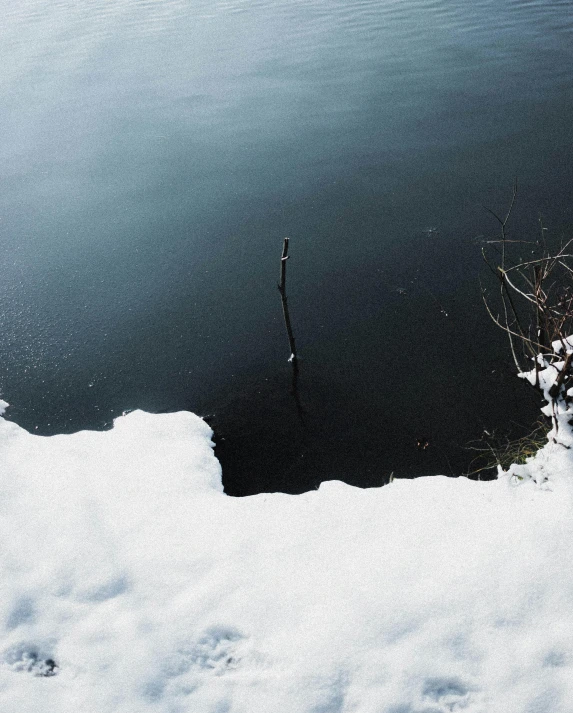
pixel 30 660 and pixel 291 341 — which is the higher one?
pixel 291 341

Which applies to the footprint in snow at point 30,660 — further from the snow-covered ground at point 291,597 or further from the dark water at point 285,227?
the dark water at point 285,227

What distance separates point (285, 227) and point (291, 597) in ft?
17.7

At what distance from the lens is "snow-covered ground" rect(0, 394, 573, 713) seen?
9.64ft

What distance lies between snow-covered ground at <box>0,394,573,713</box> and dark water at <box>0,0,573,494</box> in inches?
43.5

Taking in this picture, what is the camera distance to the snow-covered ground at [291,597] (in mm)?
2939

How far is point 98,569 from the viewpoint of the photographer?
3.67 meters

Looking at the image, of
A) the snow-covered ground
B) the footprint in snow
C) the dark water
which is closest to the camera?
the snow-covered ground

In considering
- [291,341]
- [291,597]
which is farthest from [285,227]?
[291,597]

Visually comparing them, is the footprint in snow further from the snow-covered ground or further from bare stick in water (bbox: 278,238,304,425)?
bare stick in water (bbox: 278,238,304,425)

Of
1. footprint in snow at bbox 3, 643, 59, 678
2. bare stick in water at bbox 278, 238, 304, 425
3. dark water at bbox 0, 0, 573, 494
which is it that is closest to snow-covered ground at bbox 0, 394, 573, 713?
footprint in snow at bbox 3, 643, 59, 678

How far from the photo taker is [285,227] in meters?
7.84

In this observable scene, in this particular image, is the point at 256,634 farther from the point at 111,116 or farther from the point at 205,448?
the point at 111,116

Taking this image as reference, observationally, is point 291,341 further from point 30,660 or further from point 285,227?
point 30,660

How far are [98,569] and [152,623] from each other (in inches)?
22.2
